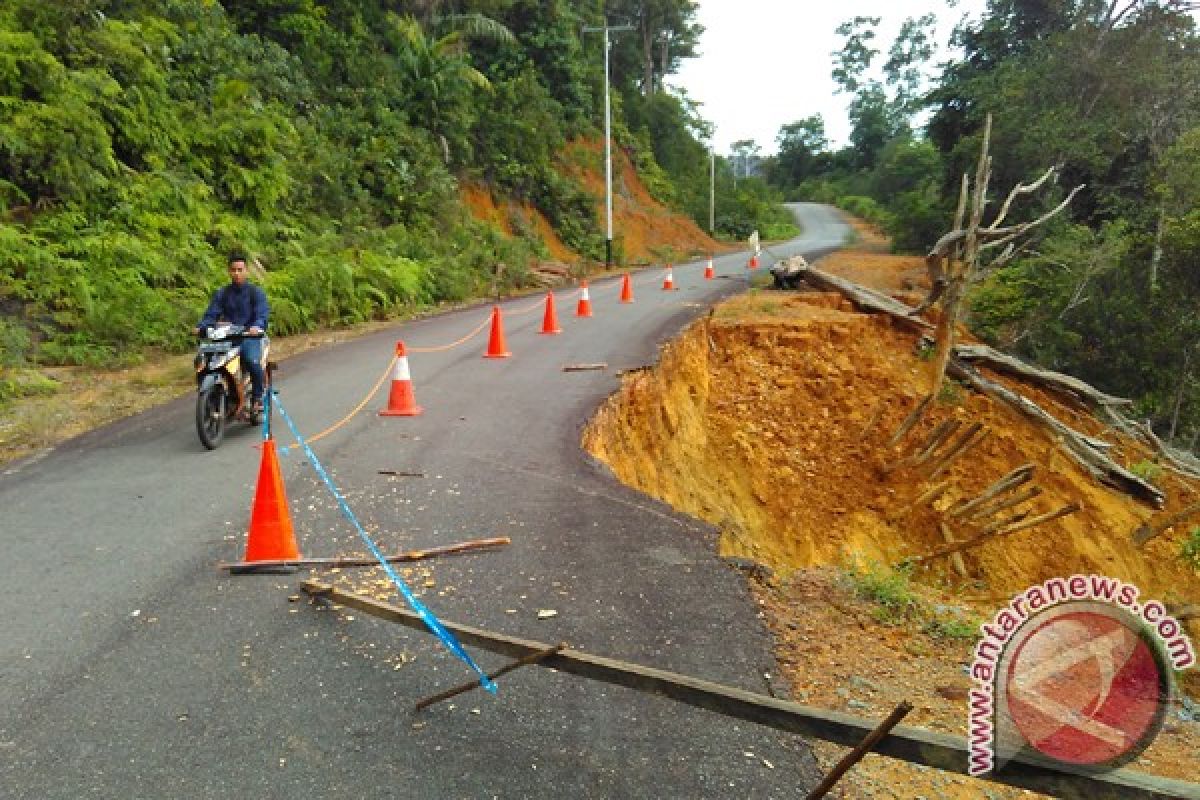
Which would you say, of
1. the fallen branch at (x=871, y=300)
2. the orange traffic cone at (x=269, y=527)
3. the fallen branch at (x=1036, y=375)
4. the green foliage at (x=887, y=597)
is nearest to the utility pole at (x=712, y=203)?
the fallen branch at (x=871, y=300)

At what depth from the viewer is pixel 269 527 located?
171 inches

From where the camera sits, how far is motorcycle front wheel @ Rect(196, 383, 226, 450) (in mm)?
6504

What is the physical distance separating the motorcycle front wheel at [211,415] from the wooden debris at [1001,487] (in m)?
8.55

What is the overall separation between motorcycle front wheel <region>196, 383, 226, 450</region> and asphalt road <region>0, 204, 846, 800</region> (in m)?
0.25

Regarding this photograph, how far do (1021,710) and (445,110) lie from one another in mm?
24790

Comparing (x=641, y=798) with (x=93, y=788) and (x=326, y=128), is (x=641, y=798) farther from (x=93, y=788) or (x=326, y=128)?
(x=326, y=128)

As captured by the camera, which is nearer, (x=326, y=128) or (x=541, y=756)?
(x=541, y=756)

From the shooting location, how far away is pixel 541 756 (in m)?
2.74

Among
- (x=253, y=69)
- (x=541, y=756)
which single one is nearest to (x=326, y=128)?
(x=253, y=69)

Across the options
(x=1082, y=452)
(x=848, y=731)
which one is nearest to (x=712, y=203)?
(x=1082, y=452)

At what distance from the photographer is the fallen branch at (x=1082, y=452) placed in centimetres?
1066

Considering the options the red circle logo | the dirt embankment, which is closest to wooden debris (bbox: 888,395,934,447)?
the dirt embankment

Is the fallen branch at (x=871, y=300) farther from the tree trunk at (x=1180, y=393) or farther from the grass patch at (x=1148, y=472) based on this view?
the tree trunk at (x=1180, y=393)

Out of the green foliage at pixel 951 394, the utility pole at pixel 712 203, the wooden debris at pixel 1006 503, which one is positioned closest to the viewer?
the wooden debris at pixel 1006 503
